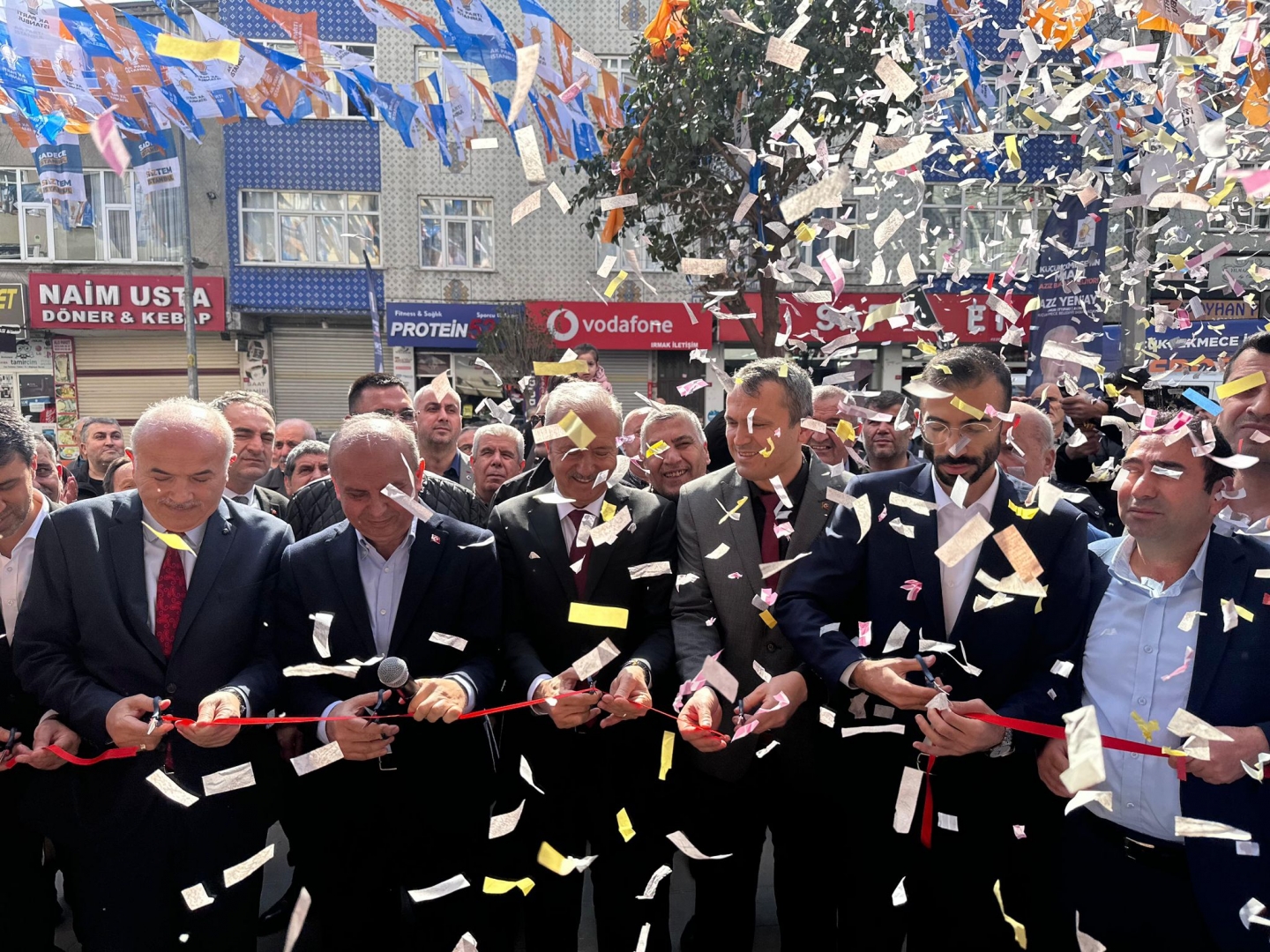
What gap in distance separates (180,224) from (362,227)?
386cm

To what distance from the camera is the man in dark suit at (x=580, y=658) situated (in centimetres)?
305

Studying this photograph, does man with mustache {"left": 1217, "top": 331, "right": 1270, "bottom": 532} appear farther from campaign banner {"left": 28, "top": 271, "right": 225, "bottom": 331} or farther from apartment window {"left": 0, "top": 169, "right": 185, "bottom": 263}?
apartment window {"left": 0, "top": 169, "right": 185, "bottom": 263}

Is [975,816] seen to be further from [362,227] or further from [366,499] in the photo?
[362,227]

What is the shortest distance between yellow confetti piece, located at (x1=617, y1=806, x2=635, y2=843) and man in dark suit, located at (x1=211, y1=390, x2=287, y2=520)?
88.0 inches

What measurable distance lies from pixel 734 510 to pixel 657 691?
2.37 feet

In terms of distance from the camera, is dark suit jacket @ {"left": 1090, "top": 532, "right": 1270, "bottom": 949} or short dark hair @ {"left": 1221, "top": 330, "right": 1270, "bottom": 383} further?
short dark hair @ {"left": 1221, "top": 330, "right": 1270, "bottom": 383}

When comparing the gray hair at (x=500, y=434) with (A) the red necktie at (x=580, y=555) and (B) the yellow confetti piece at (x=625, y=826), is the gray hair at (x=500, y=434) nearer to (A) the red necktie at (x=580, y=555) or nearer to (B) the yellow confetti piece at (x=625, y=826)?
(A) the red necktie at (x=580, y=555)

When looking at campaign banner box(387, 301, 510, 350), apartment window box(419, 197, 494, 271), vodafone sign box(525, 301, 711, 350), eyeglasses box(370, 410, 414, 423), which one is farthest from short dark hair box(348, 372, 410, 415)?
apartment window box(419, 197, 494, 271)

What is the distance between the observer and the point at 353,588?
2.86 meters

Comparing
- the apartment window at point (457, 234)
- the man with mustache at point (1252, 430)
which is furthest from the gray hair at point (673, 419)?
the apartment window at point (457, 234)

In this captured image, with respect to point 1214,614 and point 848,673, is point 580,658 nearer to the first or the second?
point 848,673

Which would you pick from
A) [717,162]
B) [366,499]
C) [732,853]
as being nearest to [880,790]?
[732,853]

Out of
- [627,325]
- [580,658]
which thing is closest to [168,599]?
[580,658]

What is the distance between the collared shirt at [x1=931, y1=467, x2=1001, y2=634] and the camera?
8.81ft
